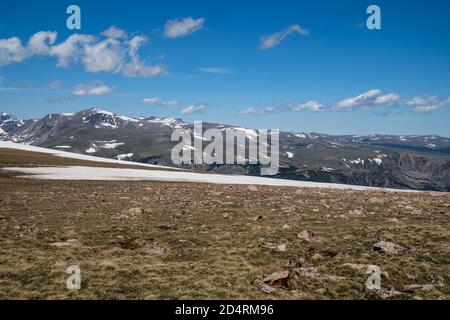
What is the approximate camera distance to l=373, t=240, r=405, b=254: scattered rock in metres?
18.9

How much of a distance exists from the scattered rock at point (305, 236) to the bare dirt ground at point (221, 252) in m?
0.14

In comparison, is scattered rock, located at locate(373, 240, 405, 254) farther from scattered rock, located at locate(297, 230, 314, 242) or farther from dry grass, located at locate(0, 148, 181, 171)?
dry grass, located at locate(0, 148, 181, 171)

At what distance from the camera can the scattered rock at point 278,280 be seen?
15.0 m

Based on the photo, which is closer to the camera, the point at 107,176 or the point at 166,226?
the point at 166,226

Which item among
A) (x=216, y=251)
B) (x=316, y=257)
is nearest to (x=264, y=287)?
(x=316, y=257)

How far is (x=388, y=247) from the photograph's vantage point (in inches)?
757

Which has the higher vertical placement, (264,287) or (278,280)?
(278,280)

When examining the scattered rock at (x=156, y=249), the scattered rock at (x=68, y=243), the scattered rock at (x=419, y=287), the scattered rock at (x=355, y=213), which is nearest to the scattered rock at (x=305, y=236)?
the scattered rock at (x=419, y=287)

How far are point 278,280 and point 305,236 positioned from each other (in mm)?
Result: 6293

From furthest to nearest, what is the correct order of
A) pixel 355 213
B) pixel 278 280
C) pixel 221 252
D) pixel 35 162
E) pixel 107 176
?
pixel 35 162
pixel 107 176
pixel 355 213
pixel 221 252
pixel 278 280

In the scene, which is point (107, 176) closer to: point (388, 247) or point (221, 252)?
point (221, 252)
